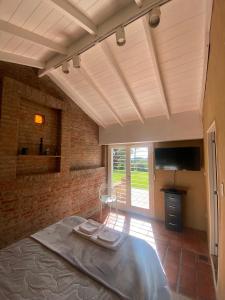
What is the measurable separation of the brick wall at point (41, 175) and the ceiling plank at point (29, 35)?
867mm

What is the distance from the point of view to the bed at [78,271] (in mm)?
1098

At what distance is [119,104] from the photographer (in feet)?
11.6

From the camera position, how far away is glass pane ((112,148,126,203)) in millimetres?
4574

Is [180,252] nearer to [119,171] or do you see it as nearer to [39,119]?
[119,171]

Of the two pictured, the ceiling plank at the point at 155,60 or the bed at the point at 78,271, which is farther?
the ceiling plank at the point at 155,60

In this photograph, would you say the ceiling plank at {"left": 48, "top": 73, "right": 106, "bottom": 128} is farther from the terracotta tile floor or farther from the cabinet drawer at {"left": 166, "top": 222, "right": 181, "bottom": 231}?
the cabinet drawer at {"left": 166, "top": 222, "right": 181, "bottom": 231}

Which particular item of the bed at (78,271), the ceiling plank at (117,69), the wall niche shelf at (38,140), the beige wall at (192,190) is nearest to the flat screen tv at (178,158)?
the beige wall at (192,190)

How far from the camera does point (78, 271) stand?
1.30 meters

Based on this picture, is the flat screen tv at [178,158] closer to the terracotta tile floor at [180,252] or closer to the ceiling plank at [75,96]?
the terracotta tile floor at [180,252]

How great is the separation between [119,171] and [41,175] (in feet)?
7.62

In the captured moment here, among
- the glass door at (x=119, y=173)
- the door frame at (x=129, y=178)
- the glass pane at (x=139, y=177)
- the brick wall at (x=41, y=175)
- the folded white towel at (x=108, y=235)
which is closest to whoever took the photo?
the folded white towel at (x=108, y=235)

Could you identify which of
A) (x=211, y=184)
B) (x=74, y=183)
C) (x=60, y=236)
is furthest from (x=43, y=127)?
(x=211, y=184)

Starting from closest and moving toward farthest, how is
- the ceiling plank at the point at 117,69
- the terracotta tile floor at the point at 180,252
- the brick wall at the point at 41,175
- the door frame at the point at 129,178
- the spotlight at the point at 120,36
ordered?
the spotlight at the point at 120,36
the terracotta tile floor at the point at 180,252
the ceiling plank at the point at 117,69
the brick wall at the point at 41,175
the door frame at the point at 129,178

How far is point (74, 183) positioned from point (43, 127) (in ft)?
4.78
